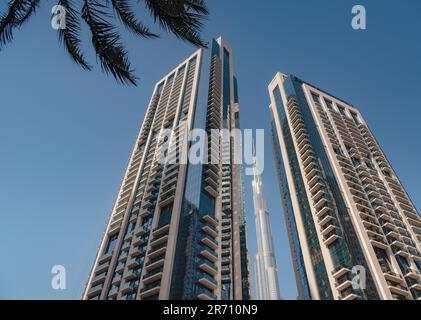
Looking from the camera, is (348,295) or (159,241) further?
(159,241)

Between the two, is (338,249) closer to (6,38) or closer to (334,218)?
(334,218)

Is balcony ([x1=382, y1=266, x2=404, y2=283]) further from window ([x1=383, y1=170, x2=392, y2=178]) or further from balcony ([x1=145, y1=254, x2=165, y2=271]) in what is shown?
balcony ([x1=145, y1=254, x2=165, y2=271])

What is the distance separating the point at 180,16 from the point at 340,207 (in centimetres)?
6187

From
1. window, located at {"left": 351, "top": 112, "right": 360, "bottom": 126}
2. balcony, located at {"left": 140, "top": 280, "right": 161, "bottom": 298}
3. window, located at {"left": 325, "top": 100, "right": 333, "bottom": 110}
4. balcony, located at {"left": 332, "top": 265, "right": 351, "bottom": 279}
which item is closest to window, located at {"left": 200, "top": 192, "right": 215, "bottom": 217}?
balcony, located at {"left": 140, "top": 280, "right": 161, "bottom": 298}

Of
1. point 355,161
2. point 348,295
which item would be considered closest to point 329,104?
point 355,161

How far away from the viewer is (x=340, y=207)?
64.2 metres

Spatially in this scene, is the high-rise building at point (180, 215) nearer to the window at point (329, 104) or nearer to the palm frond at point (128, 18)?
the window at point (329, 104)

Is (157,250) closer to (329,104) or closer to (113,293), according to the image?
(113,293)

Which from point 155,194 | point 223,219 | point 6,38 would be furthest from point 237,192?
point 6,38

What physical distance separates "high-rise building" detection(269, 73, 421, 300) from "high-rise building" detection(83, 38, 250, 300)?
1157 cm

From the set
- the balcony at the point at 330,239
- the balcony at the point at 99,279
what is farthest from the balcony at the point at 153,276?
the balcony at the point at 330,239

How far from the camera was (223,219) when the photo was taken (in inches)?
2386

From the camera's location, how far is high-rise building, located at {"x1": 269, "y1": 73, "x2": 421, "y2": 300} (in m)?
55.4
